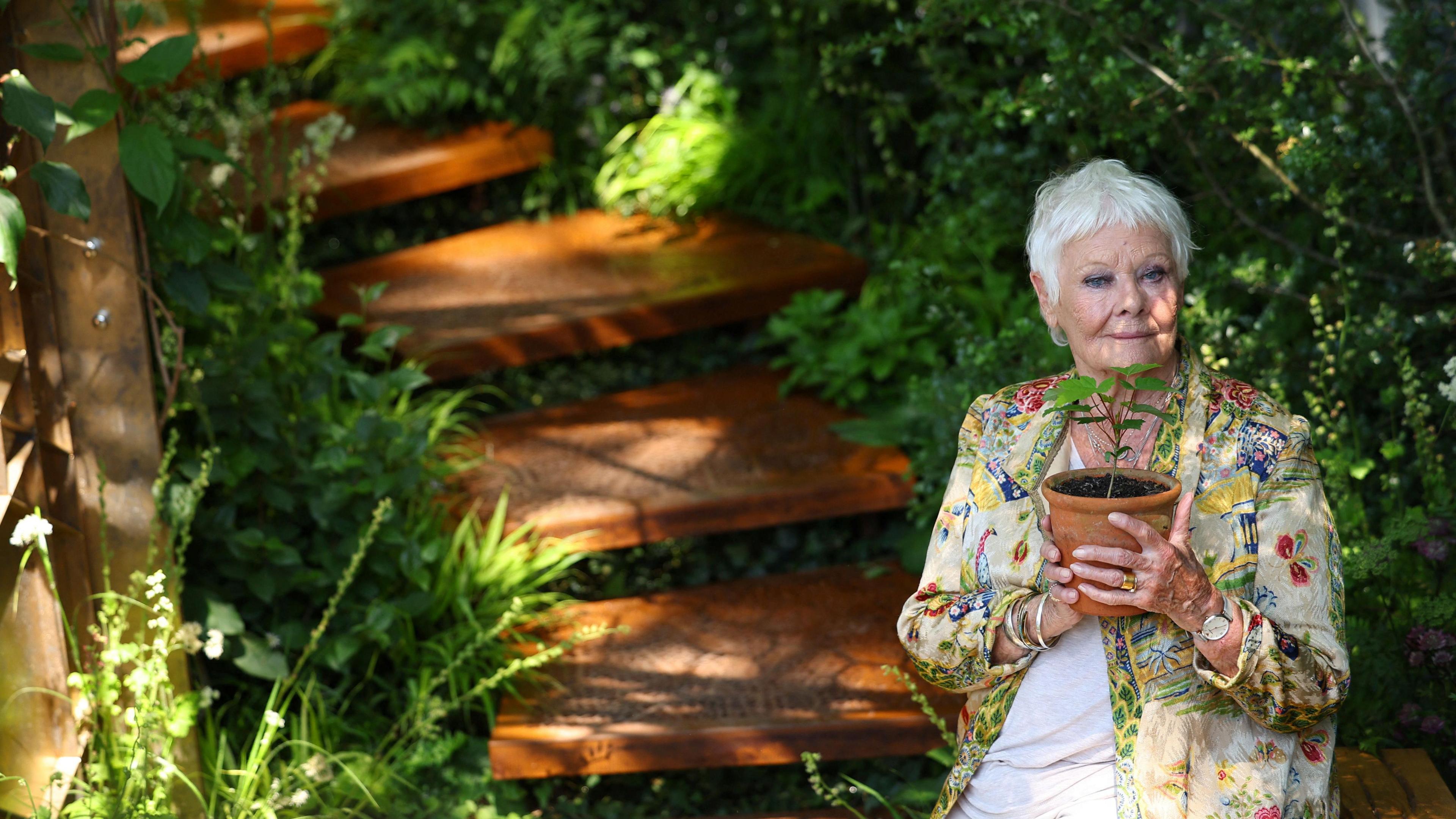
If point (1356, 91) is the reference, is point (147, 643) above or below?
below

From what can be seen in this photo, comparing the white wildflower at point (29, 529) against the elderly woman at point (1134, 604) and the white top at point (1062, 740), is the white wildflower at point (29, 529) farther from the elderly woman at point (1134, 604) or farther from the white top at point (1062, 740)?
the white top at point (1062, 740)

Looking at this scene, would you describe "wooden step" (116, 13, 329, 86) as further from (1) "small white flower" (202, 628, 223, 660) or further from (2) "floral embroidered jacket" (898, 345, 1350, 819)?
(2) "floral embroidered jacket" (898, 345, 1350, 819)

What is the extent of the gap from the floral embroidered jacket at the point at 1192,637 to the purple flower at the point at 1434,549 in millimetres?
722

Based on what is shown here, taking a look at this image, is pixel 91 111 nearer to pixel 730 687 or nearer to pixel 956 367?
pixel 730 687

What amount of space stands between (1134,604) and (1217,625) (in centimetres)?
14

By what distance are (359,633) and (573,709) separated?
57cm

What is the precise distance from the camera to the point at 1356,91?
10.4ft

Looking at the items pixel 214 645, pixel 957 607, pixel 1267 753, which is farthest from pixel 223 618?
pixel 1267 753

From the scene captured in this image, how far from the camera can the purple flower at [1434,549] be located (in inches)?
97.3

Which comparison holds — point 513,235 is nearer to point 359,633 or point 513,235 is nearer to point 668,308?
point 668,308

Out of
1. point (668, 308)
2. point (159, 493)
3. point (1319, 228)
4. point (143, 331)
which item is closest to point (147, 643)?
point (159, 493)

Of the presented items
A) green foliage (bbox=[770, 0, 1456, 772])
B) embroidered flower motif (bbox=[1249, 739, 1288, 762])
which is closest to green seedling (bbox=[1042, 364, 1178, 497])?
embroidered flower motif (bbox=[1249, 739, 1288, 762])

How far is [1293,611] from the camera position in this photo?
5.88 ft

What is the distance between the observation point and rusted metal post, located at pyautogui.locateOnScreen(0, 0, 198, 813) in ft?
8.32
